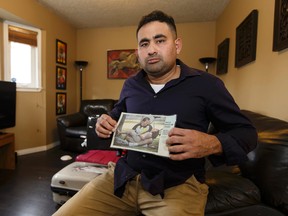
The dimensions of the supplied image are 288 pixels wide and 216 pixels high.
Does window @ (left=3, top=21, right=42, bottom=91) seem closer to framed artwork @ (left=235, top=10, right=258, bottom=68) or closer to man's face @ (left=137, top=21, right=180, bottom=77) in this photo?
man's face @ (left=137, top=21, right=180, bottom=77)

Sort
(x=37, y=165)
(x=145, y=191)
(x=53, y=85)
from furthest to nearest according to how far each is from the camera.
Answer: (x=53, y=85) → (x=37, y=165) → (x=145, y=191)

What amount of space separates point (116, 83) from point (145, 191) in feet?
12.1

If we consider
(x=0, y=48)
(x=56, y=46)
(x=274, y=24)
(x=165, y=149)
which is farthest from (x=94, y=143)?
(x=56, y=46)

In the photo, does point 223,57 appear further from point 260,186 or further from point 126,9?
point 260,186

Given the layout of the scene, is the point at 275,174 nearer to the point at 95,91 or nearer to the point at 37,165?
the point at 37,165

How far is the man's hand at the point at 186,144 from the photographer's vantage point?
0.74 meters

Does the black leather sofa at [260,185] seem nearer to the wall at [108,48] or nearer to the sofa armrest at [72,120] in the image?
the sofa armrest at [72,120]

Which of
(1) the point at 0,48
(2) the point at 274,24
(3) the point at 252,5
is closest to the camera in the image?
(2) the point at 274,24

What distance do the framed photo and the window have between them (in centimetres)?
42

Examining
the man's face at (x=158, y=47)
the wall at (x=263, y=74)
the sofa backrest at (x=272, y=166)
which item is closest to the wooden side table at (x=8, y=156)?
A: the man's face at (x=158, y=47)

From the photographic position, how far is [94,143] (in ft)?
7.18

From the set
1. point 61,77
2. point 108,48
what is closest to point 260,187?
point 61,77

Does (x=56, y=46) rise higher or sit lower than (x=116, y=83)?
higher

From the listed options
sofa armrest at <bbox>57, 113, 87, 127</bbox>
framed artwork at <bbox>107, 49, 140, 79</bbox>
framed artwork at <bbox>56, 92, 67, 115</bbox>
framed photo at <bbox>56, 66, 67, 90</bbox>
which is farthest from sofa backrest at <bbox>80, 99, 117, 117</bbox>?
framed artwork at <bbox>107, 49, 140, 79</bbox>
